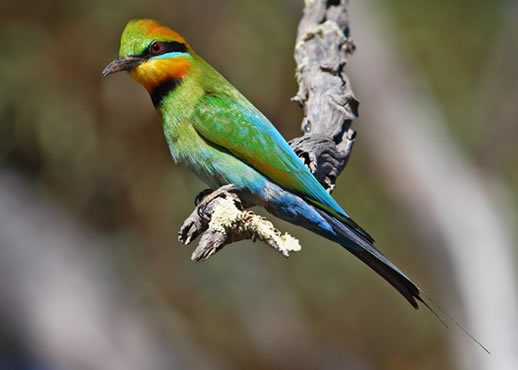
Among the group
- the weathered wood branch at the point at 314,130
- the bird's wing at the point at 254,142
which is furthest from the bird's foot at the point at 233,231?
the bird's wing at the point at 254,142

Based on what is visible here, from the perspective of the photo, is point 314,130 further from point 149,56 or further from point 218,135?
point 149,56

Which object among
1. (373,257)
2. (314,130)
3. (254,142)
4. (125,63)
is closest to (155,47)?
(125,63)

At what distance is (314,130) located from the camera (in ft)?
11.0

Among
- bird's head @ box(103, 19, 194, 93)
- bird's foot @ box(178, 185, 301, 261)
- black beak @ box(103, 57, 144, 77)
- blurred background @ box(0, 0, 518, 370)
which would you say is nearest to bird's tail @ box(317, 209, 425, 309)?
bird's foot @ box(178, 185, 301, 261)

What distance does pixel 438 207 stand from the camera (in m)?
5.69

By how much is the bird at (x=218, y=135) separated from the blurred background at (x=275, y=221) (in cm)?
253

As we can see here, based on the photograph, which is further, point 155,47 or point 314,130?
point 314,130

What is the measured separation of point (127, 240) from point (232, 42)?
1805mm

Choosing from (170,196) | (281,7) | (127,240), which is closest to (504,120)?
(281,7)

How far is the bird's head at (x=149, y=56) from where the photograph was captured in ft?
10.6

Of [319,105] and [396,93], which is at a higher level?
[396,93]

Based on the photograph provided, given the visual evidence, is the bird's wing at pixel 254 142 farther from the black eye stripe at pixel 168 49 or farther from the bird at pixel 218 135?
the black eye stripe at pixel 168 49

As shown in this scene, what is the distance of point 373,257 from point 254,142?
2.35ft

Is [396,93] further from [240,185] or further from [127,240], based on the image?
[240,185]
